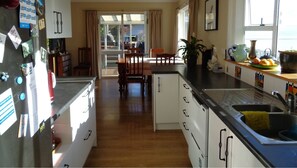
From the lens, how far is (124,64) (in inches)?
242

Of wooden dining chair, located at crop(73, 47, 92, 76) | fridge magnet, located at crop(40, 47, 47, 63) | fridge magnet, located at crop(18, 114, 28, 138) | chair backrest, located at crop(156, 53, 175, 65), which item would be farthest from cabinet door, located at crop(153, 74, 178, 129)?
wooden dining chair, located at crop(73, 47, 92, 76)

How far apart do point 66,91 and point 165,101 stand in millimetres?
1781

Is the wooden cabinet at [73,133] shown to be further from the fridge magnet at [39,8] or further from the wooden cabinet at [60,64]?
the wooden cabinet at [60,64]

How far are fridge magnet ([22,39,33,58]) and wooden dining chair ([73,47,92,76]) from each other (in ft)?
22.8

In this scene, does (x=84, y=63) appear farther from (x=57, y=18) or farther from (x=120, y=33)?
(x=57, y=18)

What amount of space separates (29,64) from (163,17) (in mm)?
7750

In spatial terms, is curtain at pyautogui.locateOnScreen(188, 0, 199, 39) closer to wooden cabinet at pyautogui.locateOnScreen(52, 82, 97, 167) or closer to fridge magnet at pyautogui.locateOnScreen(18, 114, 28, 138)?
wooden cabinet at pyautogui.locateOnScreen(52, 82, 97, 167)

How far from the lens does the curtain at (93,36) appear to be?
8560 millimetres

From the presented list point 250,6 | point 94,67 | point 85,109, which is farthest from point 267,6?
point 94,67

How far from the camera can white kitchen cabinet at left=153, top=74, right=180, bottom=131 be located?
3.90m

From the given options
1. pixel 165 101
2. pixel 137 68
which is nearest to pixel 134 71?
pixel 137 68

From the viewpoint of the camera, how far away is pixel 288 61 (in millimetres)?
2254

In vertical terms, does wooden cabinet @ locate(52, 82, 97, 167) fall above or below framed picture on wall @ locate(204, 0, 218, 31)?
below

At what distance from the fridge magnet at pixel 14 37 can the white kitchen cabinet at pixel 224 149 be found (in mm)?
1113
